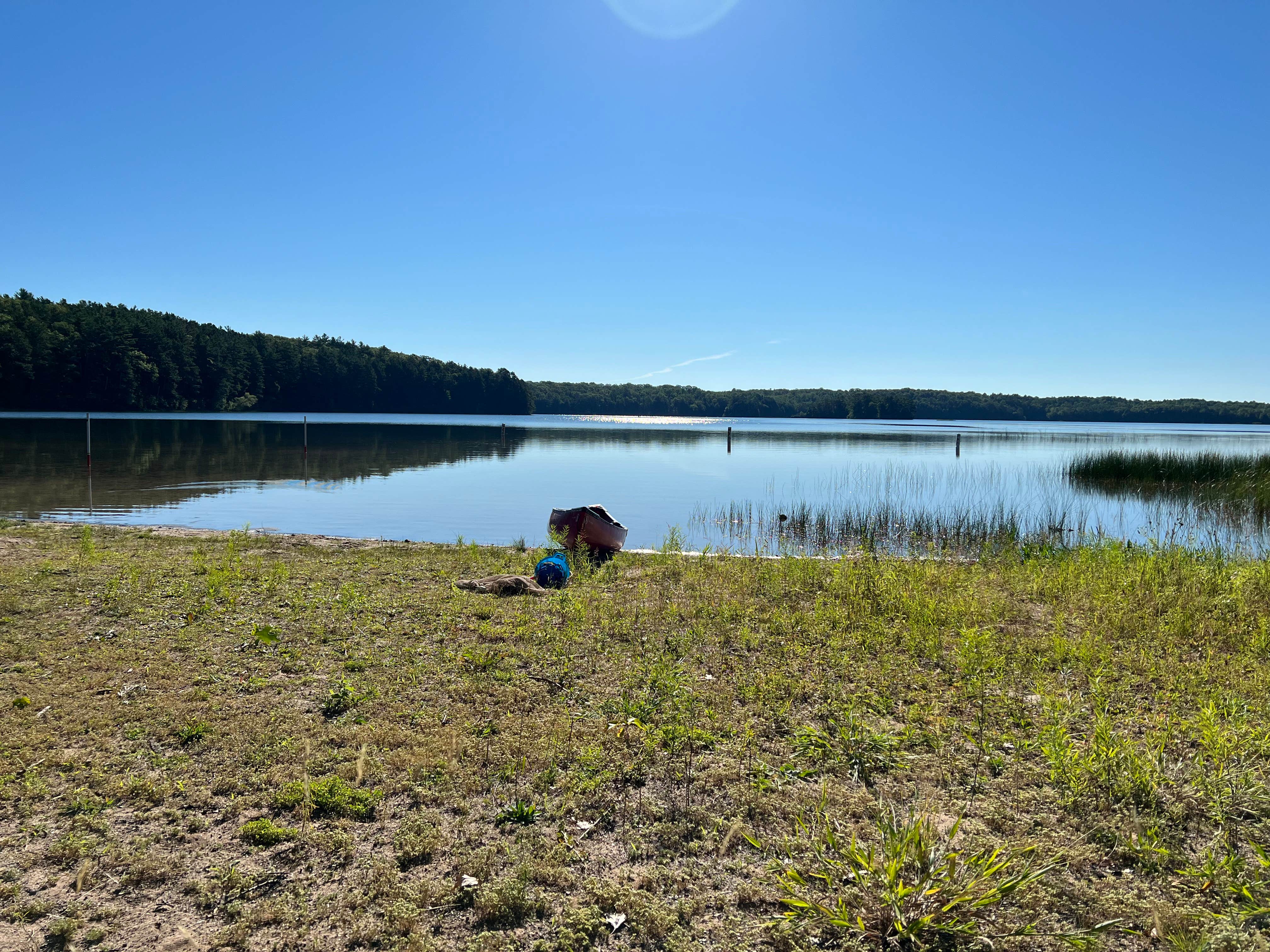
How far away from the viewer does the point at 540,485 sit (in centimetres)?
2803

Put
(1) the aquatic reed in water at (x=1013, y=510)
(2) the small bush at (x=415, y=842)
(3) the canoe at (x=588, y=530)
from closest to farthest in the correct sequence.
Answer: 1. (2) the small bush at (x=415, y=842)
2. (3) the canoe at (x=588, y=530)
3. (1) the aquatic reed in water at (x=1013, y=510)

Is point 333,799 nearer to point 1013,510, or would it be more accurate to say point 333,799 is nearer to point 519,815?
point 519,815

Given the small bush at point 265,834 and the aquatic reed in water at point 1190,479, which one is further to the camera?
the aquatic reed in water at point 1190,479

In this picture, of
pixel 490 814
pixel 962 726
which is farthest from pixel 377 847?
pixel 962 726

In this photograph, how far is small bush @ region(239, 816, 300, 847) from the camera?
3682mm

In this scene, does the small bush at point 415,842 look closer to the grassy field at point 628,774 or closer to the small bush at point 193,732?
the grassy field at point 628,774

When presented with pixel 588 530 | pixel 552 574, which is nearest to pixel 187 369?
pixel 588 530

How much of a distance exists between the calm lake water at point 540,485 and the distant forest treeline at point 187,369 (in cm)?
3047

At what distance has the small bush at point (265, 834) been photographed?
12.1 ft

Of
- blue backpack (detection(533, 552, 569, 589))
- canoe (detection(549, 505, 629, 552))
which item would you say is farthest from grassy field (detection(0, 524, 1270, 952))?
canoe (detection(549, 505, 629, 552))

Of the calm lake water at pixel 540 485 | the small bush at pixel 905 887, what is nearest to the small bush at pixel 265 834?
the small bush at pixel 905 887

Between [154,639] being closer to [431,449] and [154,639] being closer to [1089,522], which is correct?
[1089,522]

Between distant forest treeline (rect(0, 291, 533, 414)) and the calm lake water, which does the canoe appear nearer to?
the calm lake water

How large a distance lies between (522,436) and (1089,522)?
51.7 metres
